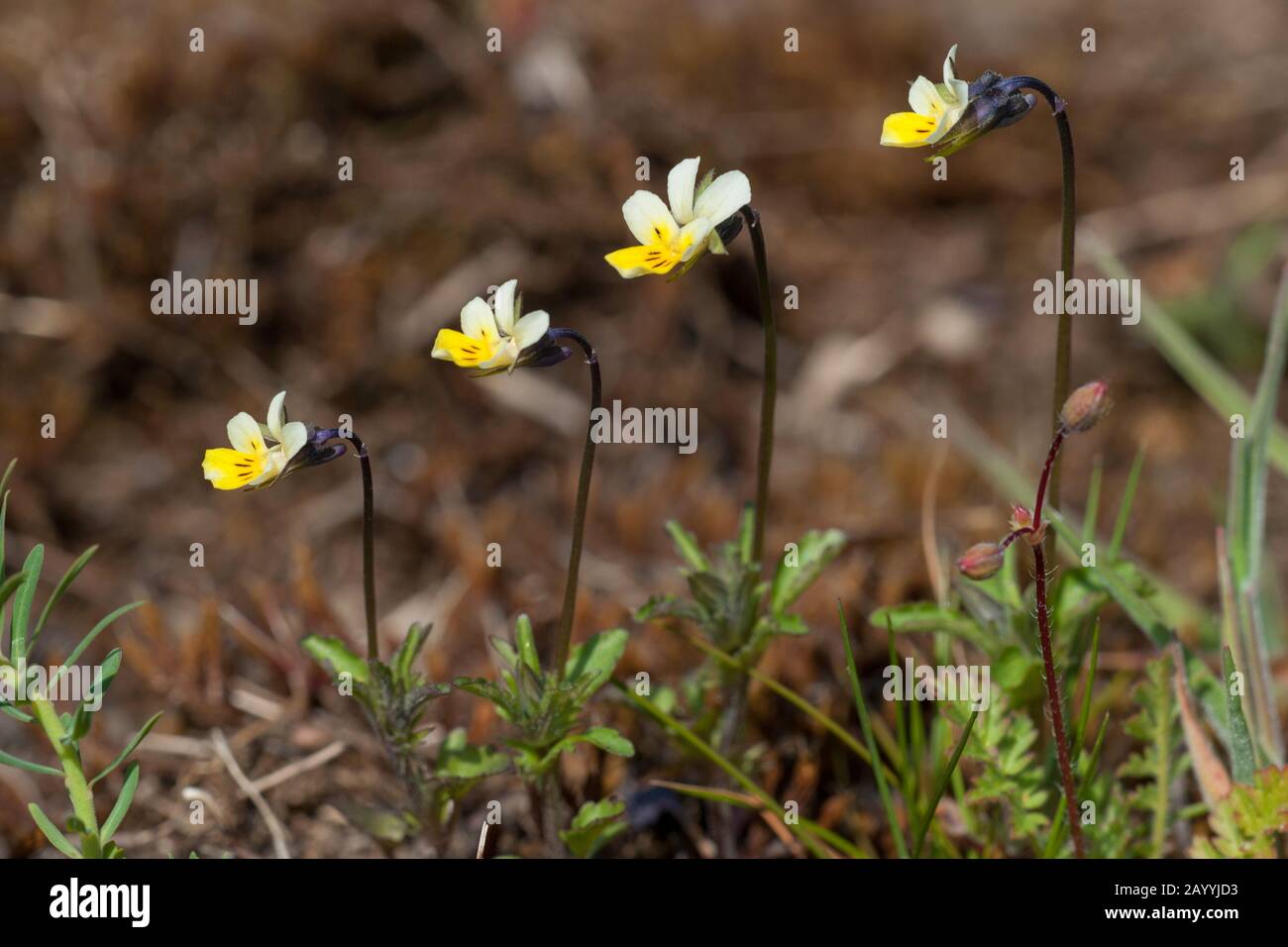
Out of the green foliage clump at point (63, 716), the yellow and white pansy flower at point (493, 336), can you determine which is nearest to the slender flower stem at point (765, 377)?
the yellow and white pansy flower at point (493, 336)

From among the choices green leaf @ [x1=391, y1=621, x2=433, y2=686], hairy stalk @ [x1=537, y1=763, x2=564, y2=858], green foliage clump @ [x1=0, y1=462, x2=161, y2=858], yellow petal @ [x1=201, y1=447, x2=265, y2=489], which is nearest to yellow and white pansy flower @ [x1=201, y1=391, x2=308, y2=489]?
yellow petal @ [x1=201, y1=447, x2=265, y2=489]

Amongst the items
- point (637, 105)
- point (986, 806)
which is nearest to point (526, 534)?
point (986, 806)

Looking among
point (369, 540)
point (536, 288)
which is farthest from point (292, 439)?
point (536, 288)

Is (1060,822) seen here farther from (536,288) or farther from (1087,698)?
(536,288)

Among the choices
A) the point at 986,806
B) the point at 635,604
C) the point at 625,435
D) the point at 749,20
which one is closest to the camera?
the point at 986,806

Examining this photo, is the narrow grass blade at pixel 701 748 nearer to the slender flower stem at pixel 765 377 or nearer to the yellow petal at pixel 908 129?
the slender flower stem at pixel 765 377
